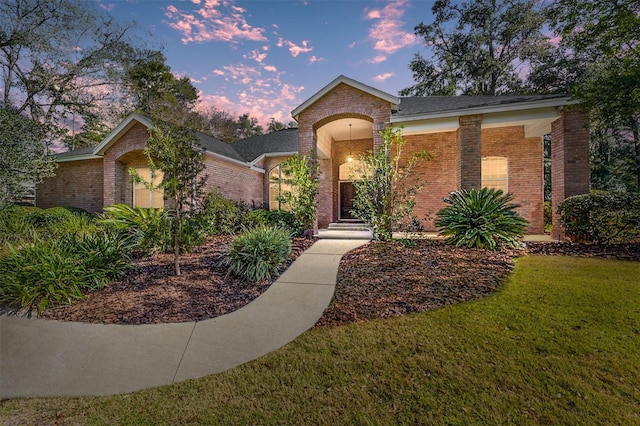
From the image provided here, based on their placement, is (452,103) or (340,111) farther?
(452,103)

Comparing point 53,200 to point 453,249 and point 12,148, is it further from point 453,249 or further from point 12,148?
point 453,249

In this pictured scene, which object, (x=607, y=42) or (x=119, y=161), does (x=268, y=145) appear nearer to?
(x=119, y=161)

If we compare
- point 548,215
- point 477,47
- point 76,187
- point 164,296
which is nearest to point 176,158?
point 164,296

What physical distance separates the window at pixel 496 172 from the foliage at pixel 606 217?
3315mm

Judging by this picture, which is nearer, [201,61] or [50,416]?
[50,416]

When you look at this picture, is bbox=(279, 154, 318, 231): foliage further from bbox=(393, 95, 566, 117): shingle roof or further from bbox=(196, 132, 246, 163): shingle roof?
bbox=(196, 132, 246, 163): shingle roof

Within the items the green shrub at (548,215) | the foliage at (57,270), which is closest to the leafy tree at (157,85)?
the foliage at (57,270)

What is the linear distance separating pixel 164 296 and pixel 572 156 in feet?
37.0

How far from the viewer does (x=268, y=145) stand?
15.9 m

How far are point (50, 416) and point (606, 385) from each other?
196 inches

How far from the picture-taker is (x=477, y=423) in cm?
208

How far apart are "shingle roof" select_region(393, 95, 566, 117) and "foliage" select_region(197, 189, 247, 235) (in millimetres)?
6648

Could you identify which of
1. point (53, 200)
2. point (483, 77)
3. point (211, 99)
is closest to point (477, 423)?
point (53, 200)

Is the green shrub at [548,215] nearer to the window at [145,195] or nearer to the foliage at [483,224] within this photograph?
the foliage at [483,224]
